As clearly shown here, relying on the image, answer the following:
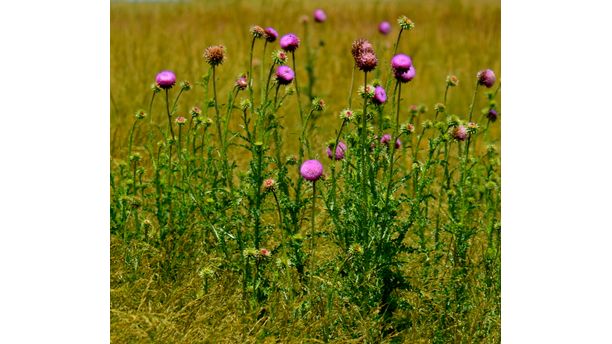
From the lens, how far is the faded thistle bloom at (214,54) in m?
2.32

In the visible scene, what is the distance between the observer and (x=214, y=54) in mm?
2328

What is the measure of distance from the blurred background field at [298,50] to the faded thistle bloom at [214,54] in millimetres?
1327

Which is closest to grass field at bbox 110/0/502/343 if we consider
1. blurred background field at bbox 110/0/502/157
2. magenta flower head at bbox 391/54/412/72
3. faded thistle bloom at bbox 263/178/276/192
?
faded thistle bloom at bbox 263/178/276/192

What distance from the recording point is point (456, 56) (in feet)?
18.3

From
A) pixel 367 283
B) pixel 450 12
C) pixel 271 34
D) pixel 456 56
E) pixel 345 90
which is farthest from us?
pixel 450 12

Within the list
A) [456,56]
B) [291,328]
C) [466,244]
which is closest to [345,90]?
[456,56]

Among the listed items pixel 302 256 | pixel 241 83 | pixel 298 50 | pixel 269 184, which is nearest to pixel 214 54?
pixel 241 83

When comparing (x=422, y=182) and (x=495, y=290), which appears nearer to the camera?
(x=422, y=182)

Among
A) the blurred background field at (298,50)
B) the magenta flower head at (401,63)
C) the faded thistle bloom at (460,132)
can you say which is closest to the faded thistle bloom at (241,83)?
the magenta flower head at (401,63)

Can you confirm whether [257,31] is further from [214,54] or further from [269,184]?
[269,184]

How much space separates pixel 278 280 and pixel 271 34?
2.47 feet

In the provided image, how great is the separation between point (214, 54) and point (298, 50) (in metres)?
3.45

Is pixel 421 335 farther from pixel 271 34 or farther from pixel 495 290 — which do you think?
pixel 271 34

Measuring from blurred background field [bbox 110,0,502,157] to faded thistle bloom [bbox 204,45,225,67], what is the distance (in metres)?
1.33
